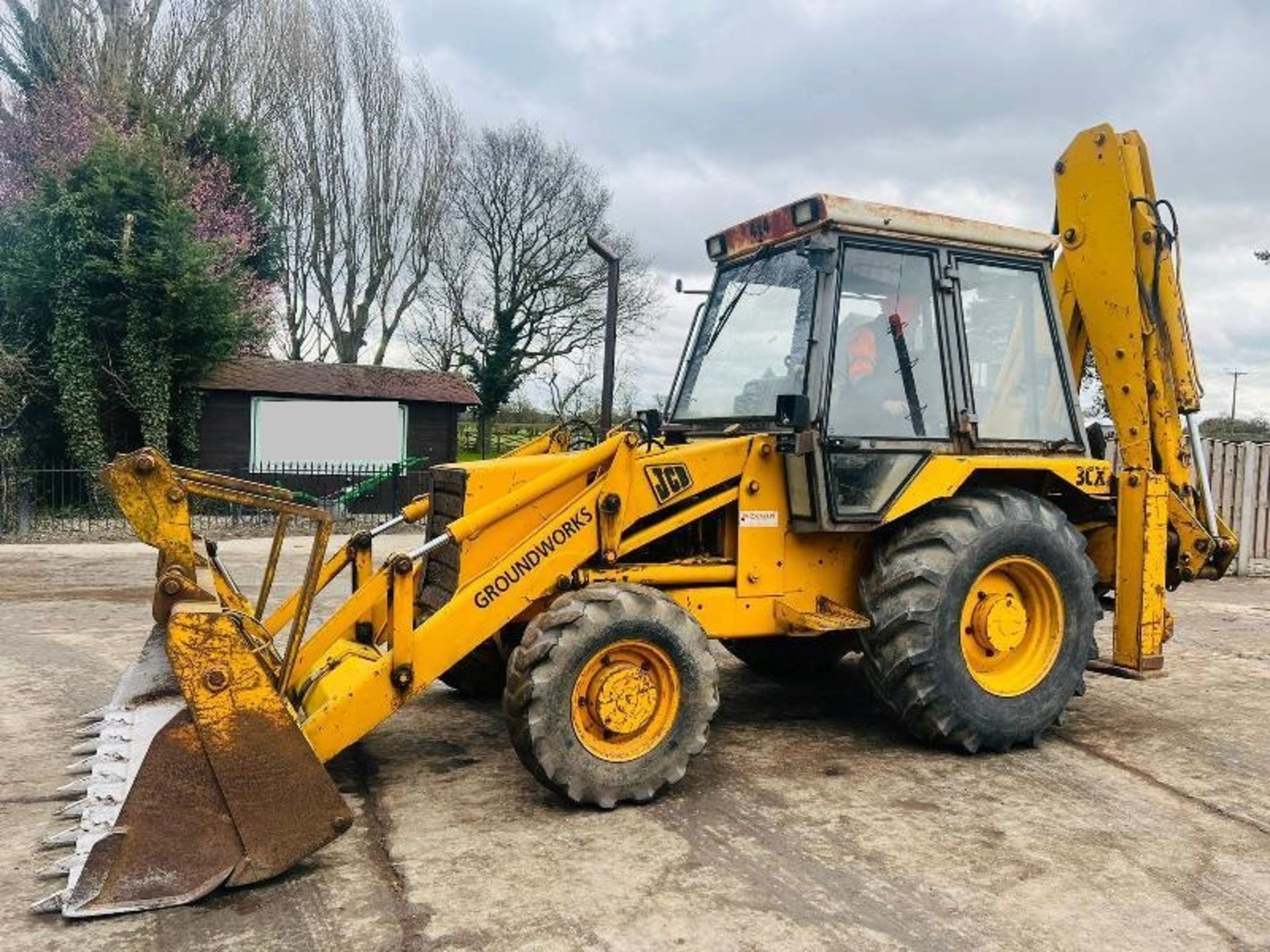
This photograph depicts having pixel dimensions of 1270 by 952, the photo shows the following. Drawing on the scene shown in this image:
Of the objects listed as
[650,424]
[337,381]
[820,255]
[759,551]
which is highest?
[337,381]

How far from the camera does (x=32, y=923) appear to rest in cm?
319

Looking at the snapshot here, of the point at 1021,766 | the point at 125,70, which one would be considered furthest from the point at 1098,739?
the point at 125,70

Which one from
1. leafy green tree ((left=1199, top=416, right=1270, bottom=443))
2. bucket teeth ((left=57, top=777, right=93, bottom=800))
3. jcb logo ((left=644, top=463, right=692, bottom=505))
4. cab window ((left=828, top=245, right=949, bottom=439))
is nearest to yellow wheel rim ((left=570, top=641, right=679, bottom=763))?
jcb logo ((left=644, top=463, right=692, bottom=505))

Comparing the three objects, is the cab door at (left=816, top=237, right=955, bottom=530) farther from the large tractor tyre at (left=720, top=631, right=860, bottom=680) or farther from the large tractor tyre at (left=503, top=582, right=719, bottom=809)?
the large tractor tyre at (left=720, top=631, right=860, bottom=680)

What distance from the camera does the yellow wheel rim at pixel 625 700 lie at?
417cm

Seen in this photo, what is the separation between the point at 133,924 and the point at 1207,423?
32929 millimetres

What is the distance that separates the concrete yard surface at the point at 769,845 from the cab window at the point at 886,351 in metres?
1.62

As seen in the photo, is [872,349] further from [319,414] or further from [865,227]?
[319,414]

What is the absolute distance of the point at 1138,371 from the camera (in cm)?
576

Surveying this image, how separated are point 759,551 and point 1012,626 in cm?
132

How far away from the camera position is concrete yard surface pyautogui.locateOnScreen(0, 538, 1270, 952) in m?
3.23

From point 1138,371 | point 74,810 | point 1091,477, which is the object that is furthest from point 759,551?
point 74,810

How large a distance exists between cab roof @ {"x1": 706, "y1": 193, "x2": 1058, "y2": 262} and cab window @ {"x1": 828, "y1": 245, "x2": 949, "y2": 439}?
0.13 metres

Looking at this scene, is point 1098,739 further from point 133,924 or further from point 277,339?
point 277,339
